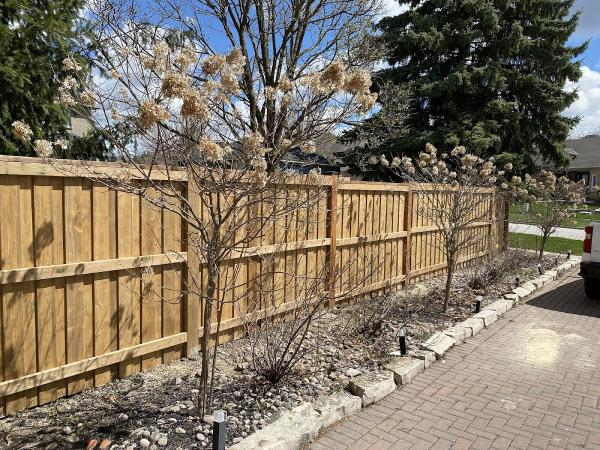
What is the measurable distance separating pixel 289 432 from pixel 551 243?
14.7m

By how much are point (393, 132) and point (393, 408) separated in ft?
30.2

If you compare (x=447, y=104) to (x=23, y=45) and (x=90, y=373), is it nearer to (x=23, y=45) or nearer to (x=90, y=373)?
(x=23, y=45)

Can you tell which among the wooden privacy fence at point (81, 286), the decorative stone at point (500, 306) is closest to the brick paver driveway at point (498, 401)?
the decorative stone at point (500, 306)

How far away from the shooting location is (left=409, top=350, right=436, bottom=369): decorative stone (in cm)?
468

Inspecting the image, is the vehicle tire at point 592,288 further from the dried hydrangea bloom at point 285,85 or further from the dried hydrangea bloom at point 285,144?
the dried hydrangea bloom at point 285,85

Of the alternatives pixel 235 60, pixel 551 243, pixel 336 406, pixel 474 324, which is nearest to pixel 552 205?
pixel 551 243

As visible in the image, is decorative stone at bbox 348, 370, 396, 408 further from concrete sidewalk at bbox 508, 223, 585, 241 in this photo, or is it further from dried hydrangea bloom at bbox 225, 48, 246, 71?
concrete sidewalk at bbox 508, 223, 585, 241

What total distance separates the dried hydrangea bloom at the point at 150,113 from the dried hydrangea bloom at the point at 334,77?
1044 mm

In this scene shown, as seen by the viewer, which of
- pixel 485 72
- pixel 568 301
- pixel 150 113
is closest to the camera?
pixel 150 113

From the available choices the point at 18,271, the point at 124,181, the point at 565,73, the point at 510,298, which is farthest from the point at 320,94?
the point at 565,73

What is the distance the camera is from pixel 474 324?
590 centimetres

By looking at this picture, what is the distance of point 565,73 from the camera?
1554cm

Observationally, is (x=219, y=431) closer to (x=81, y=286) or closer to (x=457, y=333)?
(x=81, y=286)

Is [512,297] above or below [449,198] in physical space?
below
